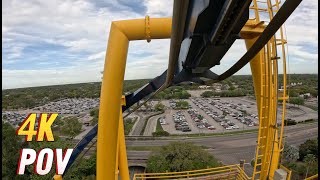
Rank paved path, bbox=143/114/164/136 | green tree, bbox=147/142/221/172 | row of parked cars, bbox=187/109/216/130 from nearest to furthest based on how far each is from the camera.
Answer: green tree, bbox=147/142/221/172, paved path, bbox=143/114/164/136, row of parked cars, bbox=187/109/216/130

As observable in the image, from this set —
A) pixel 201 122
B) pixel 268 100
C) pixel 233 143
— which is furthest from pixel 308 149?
pixel 268 100

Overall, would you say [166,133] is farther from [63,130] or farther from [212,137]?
[63,130]

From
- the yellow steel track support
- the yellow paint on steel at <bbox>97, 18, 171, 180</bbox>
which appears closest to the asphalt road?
the yellow steel track support

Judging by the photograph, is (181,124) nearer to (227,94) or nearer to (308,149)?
(308,149)

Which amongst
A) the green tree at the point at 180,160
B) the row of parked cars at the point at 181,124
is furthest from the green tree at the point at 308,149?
the row of parked cars at the point at 181,124

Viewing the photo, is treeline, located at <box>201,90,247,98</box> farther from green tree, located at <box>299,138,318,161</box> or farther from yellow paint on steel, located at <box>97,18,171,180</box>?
yellow paint on steel, located at <box>97,18,171,180</box>

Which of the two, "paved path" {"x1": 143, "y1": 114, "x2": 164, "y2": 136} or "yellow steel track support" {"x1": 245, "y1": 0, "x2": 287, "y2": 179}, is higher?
"yellow steel track support" {"x1": 245, "y1": 0, "x2": 287, "y2": 179}

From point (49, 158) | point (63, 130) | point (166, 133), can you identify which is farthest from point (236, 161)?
point (63, 130)
